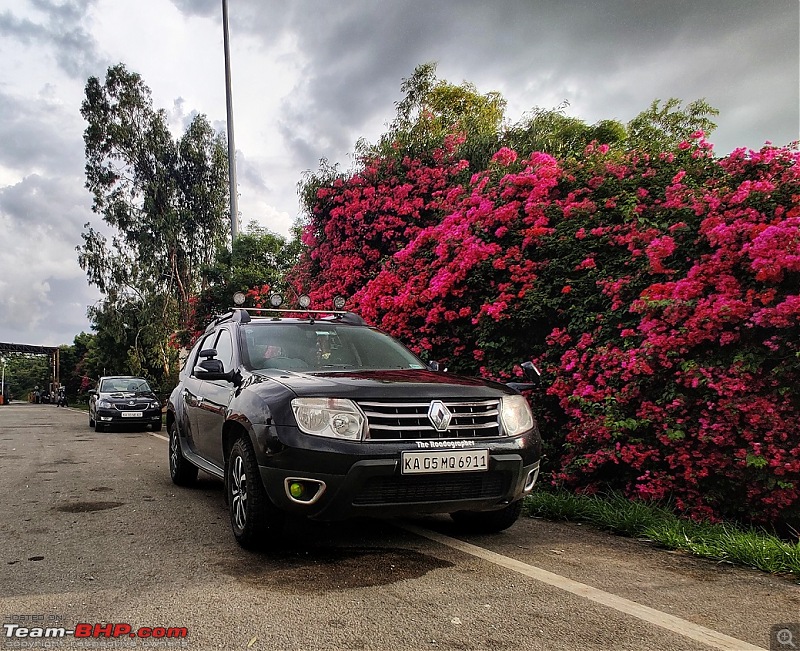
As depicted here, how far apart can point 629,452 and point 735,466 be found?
2.72 feet

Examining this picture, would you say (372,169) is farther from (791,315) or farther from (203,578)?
(203,578)

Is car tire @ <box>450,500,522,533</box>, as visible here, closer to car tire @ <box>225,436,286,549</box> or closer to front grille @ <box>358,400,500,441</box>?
front grille @ <box>358,400,500,441</box>

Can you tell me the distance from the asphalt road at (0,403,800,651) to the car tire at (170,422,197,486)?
148 centimetres

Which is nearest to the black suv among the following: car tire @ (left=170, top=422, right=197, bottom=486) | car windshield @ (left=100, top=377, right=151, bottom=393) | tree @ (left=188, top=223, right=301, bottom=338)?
car tire @ (left=170, top=422, right=197, bottom=486)

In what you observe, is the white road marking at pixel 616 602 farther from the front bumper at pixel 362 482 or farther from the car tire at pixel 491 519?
the front bumper at pixel 362 482

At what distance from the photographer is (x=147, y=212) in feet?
104

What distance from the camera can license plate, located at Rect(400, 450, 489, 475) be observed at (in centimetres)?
404

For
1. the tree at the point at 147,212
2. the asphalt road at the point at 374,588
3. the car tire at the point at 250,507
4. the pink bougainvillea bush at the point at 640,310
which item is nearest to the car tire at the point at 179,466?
the asphalt road at the point at 374,588

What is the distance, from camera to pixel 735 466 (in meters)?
5.33

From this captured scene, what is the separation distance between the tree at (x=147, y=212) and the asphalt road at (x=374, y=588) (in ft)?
89.0

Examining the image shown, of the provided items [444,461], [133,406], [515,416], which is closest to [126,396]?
[133,406]

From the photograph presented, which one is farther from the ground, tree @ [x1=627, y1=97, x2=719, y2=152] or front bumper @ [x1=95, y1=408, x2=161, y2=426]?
tree @ [x1=627, y1=97, x2=719, y2=152]

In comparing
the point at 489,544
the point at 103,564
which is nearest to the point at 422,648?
the point at 489,544

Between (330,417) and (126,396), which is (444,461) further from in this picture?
(126,396)
